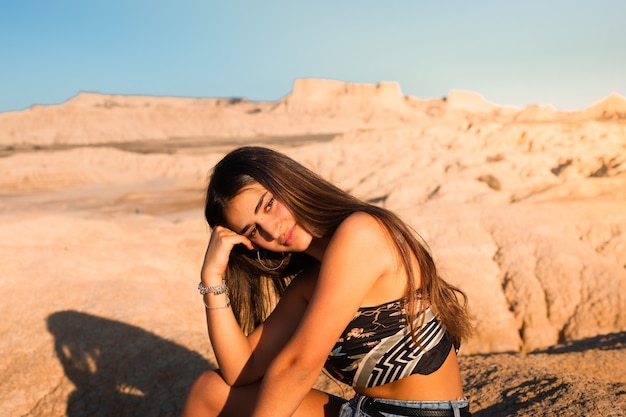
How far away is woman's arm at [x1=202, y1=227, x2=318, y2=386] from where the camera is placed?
2.15 meters

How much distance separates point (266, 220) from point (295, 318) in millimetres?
497

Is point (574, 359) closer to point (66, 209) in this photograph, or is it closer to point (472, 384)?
point (472, 384)

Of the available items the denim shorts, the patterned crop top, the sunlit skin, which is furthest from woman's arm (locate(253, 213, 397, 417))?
the denim shorts

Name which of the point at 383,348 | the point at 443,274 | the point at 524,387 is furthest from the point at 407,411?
the point at 443,274

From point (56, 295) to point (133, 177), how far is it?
78.1 ft

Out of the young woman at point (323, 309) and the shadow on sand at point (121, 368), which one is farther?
the shadow on sand at point (121, 368)

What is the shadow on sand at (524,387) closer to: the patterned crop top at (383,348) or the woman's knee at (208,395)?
the patterned crop top at (383,348)

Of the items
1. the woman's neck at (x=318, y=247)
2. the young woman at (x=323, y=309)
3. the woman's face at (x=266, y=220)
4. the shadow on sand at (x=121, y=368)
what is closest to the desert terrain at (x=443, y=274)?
the shadow on sand at (x=121, y=368)

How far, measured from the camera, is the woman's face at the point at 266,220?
2041 millimetres

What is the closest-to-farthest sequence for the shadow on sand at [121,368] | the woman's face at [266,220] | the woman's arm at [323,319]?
the woman's arm at [323,319] → the woman's face at [266,220] → the shadow on sand at [121,368]

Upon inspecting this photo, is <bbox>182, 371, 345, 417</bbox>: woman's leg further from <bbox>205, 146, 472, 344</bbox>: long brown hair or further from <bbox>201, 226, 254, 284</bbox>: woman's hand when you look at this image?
<bbox>205, 146, 472, 344</bbox>: long brown hair

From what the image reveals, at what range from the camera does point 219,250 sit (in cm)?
224

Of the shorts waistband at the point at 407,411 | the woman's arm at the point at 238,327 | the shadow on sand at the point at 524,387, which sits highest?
the woman's arm at the point at 238,327

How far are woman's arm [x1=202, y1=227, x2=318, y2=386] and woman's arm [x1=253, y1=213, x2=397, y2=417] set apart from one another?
0.37 metres
